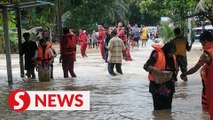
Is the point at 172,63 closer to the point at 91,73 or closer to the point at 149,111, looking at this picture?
the point at 149,111

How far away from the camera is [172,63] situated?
328 inches

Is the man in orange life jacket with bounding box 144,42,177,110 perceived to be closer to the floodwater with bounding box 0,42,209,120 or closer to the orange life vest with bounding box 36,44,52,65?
the floodwater with bounding box 0,42,209,120

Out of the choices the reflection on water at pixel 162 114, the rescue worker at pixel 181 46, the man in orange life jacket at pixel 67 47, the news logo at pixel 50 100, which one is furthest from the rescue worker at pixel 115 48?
the news logo at pixel 50 100

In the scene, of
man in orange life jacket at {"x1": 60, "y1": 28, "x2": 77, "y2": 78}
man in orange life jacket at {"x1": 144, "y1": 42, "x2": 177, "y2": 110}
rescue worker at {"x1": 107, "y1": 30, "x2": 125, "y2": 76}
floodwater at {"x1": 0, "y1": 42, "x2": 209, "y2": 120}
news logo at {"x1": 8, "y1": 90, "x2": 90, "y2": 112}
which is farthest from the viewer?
rescue worker at {"x1": 107, "y1": 30, "x2": 125, "y2": 76}

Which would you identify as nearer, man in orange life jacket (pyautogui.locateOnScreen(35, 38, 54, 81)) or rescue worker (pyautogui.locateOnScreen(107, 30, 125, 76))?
man in orange life jacket (pyautogui.locateOnScreen(35, 38, 54, 81))

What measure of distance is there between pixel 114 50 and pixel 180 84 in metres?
3.14

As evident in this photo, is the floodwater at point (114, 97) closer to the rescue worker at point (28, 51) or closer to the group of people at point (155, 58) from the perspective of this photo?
the group of people at point (155, 58)

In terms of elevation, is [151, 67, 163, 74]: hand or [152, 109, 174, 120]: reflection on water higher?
[151, 67, 163, 74]: hand

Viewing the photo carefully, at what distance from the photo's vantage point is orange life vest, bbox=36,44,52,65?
1412 centimetres

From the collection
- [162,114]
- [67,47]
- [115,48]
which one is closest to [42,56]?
[67,47]

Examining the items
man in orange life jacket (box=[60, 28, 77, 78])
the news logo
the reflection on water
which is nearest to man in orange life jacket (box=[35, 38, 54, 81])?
man in orange life jacket (box=[60, 28, 77, 78])

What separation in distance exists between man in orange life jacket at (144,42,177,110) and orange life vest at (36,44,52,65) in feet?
20.1

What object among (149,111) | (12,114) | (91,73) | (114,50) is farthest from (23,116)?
(91,73)

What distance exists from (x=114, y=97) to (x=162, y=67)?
2.92 meters
